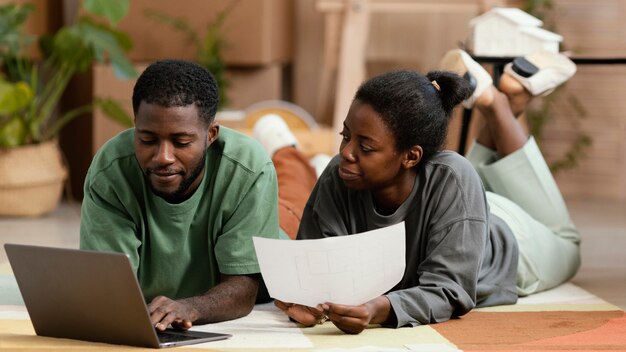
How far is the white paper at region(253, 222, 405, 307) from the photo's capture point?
187 cm

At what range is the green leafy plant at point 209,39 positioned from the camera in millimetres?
4137

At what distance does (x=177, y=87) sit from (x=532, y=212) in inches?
41.7

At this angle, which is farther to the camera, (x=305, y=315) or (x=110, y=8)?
(x=110, y=8)

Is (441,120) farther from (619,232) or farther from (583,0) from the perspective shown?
(583,0)

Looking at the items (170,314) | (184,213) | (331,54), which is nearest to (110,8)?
(331,54)

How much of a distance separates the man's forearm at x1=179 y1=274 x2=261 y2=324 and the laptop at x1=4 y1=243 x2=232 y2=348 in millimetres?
83

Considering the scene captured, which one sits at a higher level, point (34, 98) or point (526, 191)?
point (526, 191)

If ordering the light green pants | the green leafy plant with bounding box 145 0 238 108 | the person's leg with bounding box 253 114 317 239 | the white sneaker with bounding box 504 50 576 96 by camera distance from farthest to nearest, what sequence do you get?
the green leafy plant with bounding box 145 0 238 108 < the person's leg with bounding box 253 114 317 239 < the white sneaker with bounding box 504 50 576 96 < the light green pants

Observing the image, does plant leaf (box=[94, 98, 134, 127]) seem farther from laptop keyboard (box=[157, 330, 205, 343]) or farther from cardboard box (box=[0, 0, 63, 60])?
laptop keyboard (box=[157, 330, 205, 343])

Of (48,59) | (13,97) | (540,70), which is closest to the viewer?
(540,70)

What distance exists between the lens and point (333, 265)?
1.88 metres

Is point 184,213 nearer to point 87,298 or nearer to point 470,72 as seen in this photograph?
point 87,298

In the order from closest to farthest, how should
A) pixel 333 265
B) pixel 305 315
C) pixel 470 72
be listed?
pixel 333 265 < pixel 305 315 < pixel 470 72

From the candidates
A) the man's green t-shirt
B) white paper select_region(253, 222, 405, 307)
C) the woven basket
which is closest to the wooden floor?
the woven basket
